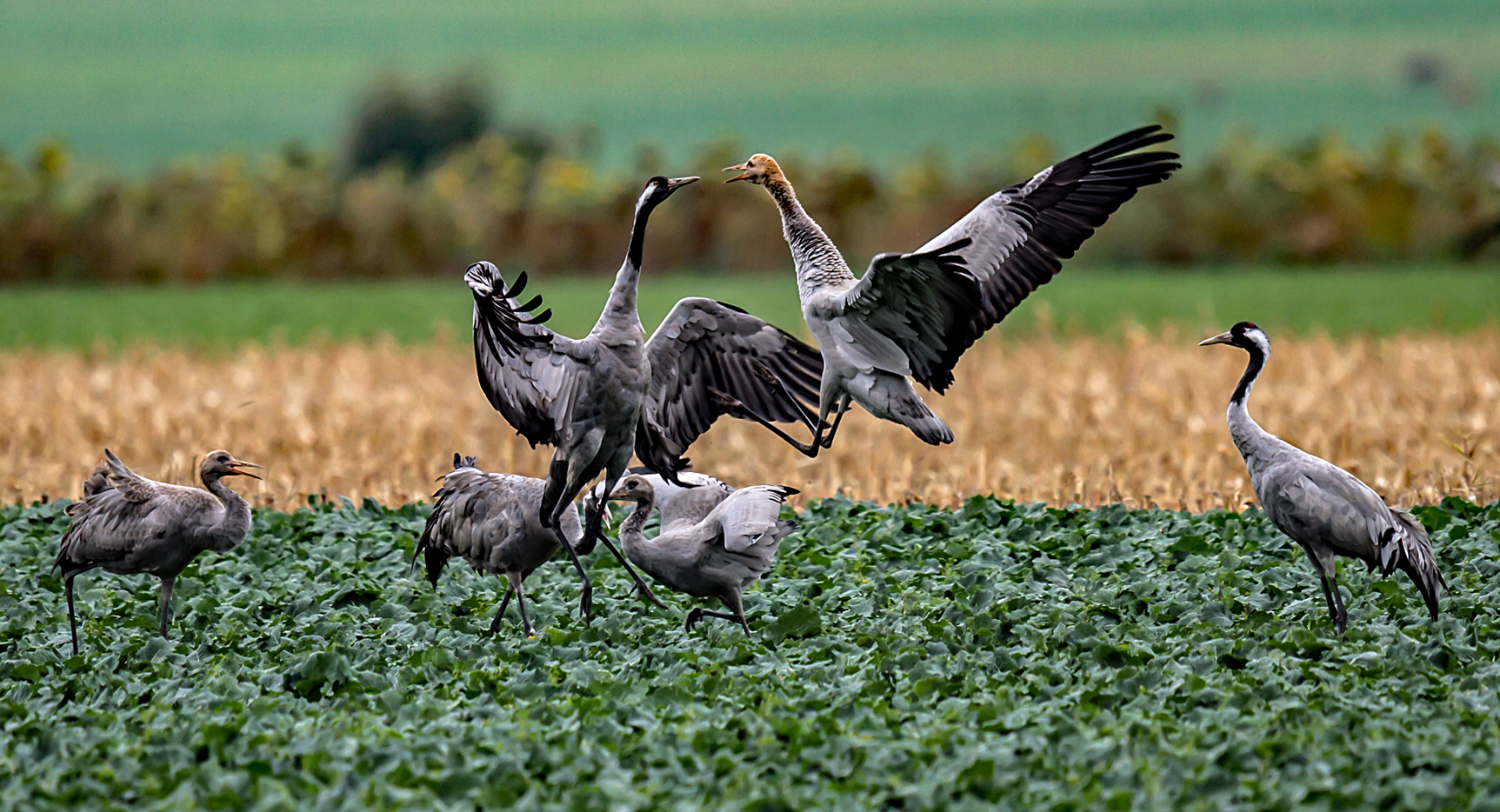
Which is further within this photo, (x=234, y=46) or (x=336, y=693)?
(x=234, y=46)

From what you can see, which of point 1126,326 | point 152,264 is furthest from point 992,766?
point 152,264

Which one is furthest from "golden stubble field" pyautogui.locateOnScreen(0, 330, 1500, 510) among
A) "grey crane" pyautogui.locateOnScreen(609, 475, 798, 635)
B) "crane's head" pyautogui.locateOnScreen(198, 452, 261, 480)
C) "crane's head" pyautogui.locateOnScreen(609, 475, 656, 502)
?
"grey crane" pyautogui.locateOnScreen(609, 475, 798, 635)

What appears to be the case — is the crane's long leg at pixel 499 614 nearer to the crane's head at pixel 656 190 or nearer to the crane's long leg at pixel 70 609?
the crane's long leg at pixel 70 609

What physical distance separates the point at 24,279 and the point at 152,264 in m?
2.80

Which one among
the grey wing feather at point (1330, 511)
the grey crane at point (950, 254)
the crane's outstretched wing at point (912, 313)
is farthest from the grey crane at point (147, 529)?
the grey wing feather at point (1330, 511)

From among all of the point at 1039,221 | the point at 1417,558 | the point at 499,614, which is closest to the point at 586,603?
the point at 499,614

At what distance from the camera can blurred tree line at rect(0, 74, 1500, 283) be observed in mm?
35656

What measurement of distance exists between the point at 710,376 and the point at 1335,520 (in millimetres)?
3121

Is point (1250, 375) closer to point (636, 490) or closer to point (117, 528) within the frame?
point (636, 490)

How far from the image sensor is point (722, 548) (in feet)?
24.4

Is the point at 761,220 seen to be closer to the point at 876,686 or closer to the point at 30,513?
the point at 30,513

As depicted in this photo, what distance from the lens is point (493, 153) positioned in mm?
42969

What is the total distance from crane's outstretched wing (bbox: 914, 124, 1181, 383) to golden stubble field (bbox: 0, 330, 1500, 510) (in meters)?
2.96

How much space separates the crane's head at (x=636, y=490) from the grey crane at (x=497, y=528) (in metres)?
0.26
